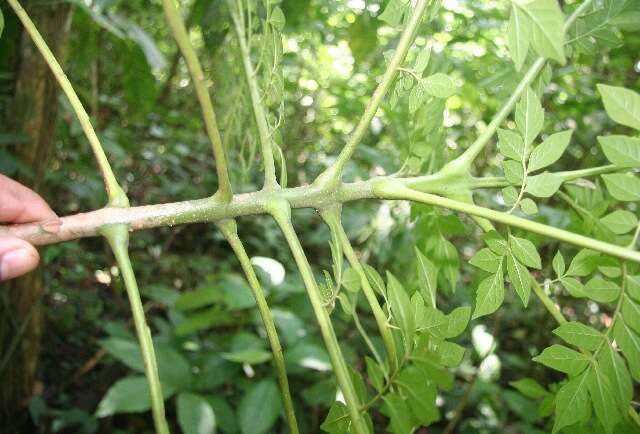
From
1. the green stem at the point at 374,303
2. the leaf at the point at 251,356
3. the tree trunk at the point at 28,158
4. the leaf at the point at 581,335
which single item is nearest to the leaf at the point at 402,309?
the green stem at the point at 374,303

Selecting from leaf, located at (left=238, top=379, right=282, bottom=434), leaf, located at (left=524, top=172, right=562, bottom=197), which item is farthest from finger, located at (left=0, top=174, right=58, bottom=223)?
leaf, located at (left=238, top=379, right=282, bottom=434)

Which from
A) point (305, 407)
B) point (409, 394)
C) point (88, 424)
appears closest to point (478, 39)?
point (305, 407)

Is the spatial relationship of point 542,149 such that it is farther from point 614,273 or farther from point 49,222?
point 49,222

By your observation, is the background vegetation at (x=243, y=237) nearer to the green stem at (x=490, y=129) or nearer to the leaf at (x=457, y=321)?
the green stem at (x=490, y=129)

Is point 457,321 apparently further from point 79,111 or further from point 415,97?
point 79,111

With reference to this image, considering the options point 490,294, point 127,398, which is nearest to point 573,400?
point 490,294

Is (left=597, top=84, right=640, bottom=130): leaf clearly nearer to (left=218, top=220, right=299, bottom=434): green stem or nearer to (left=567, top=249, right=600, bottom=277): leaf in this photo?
(left=567, top=249, right=600, bottom=277): leaf
